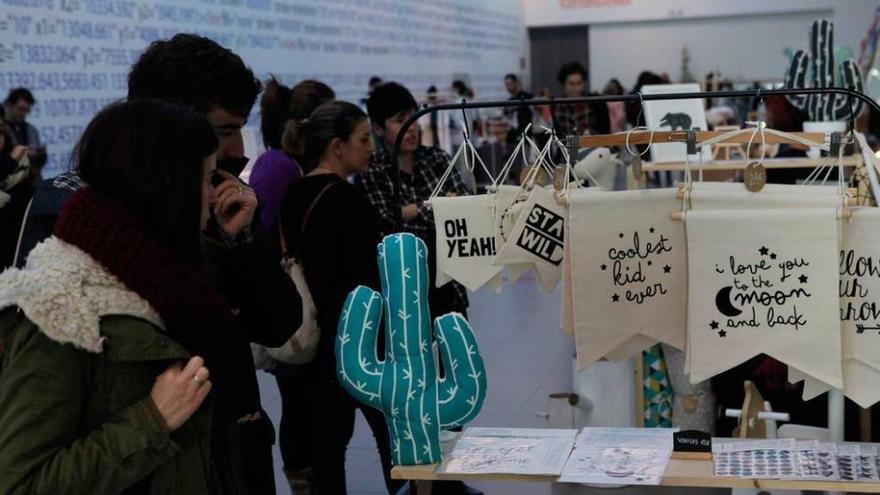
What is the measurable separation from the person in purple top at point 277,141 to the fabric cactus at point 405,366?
4.04 ft

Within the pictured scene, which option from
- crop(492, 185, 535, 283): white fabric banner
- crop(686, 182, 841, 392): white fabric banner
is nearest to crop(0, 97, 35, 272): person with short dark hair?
crop(492, 185, 535, 283): white fabric banner

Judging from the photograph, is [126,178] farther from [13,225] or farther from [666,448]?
[13,225]

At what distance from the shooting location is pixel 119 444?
57.3 inches

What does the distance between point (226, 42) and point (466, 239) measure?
216 inches

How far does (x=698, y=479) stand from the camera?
2.03 m

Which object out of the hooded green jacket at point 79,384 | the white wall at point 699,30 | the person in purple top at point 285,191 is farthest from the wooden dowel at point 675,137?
the white wall at point 699,30

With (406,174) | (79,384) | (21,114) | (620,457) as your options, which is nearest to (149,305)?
(79,384)

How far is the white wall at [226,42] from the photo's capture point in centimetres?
569

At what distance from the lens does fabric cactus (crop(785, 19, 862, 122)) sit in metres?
5.53

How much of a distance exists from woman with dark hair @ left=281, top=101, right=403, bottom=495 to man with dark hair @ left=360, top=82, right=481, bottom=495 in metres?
0.51

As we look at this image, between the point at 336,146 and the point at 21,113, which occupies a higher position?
the point at 21,113

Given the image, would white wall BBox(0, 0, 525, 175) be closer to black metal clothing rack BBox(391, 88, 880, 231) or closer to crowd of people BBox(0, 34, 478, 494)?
black metal clothing rack BBox(391, 88, 880, 231)

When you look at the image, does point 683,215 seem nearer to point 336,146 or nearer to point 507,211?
point 507,211

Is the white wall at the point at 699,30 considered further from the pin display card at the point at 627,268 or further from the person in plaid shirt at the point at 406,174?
the pin display card at the point at 627,268
